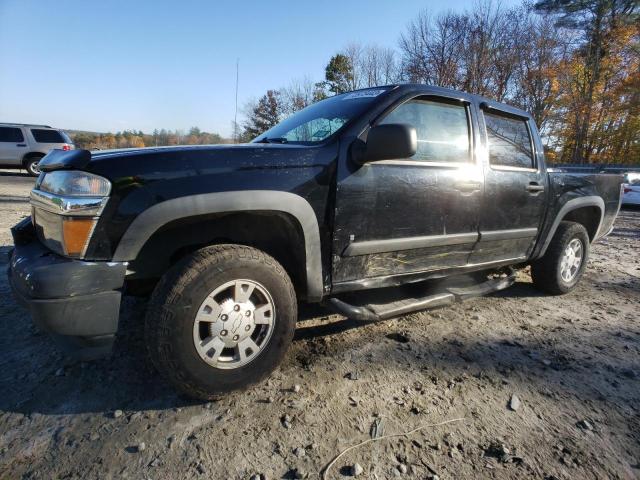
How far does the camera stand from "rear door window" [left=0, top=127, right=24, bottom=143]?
1413cm

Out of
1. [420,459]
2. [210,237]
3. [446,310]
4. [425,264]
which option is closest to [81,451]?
[210,237]

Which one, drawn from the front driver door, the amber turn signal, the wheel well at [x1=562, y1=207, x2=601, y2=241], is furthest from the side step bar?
the wheel well at [x1=562, y1=207, x2=601, y2=241]

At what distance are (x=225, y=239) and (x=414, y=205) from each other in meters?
1.27

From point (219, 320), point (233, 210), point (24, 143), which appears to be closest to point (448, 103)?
point (233, 210)

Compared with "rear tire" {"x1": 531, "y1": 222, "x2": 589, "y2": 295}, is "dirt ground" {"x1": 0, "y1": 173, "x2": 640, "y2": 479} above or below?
below

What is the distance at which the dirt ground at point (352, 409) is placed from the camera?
166 centimetres

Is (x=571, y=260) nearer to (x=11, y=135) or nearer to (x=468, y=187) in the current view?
(x=468, y=187)

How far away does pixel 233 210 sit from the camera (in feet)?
6.48

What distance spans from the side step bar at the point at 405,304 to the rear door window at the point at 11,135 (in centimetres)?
1691

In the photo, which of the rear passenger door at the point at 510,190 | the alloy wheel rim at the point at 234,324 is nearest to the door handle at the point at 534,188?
the rear passenger door at the point at 510,190

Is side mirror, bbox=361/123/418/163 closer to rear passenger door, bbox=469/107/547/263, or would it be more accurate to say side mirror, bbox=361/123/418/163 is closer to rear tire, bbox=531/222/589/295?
rear passenger door, bbox=469/107/547/263

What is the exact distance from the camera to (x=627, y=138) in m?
24.7

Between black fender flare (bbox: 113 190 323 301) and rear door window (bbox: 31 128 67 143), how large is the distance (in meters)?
16.5

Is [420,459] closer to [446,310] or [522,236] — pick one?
[446,310]
